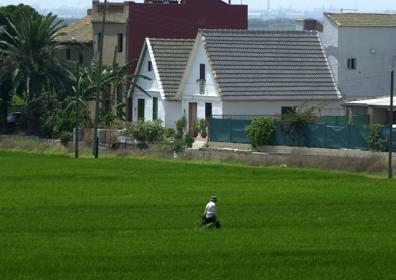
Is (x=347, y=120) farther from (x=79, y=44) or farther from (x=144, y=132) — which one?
(x=79, y=44)

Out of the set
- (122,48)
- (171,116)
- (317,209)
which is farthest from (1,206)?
(122,48)

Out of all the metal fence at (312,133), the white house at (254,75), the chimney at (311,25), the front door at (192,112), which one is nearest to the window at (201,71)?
the white house at (254,75)

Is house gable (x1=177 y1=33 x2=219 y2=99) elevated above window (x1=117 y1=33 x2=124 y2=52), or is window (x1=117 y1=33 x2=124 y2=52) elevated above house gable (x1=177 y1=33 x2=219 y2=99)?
window (x1=117 y1=33 x2=124 y2=52)

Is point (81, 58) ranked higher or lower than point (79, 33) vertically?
lower

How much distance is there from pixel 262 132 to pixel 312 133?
2.35 m

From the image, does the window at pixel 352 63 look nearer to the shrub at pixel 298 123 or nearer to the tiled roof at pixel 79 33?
the shrub at pixel 298 123

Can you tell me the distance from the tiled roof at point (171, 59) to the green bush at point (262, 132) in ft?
47.3

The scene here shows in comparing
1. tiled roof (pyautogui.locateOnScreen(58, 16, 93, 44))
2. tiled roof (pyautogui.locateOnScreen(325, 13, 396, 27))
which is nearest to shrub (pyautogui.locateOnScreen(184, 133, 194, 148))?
tiled roof (pyautogui.locateOnScreen(325, 13, 396, 27))

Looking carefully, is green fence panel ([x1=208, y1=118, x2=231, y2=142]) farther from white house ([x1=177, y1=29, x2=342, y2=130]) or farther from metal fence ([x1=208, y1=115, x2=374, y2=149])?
white house ([x1=177, y1=29, x2=342, y2=130])

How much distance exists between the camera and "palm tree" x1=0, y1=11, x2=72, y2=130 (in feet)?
267

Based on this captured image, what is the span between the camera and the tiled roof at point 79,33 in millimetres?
91562

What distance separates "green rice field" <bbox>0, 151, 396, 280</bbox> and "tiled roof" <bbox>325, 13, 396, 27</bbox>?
2606 centimetres

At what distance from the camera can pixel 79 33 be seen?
94.8 m

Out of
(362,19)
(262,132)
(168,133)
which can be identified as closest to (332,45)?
(362,19)
